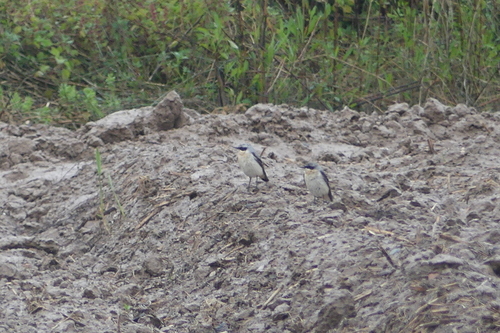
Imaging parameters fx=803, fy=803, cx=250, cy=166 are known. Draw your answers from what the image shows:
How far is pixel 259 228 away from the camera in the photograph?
15.2 ft

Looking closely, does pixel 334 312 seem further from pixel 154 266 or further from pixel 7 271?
pixel 7 271

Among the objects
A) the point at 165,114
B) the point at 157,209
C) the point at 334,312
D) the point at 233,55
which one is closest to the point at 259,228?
the point at 157,209

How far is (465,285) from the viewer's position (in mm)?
3449

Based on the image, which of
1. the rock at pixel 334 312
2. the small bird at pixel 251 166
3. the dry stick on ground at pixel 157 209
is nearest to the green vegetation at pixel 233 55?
the dry stick on ground at pixel 157 209

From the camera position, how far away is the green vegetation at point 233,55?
873cm

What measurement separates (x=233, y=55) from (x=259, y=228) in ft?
16.1

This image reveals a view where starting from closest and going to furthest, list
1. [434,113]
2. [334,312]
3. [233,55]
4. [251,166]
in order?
[334,312]
[251,166]
[434,113]
[233,55]

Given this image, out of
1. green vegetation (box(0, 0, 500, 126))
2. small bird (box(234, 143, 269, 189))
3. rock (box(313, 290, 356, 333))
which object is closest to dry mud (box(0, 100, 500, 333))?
rock (box(313, 290, 356, 333))

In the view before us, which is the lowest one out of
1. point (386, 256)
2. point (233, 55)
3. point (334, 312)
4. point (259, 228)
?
point (233, 55)

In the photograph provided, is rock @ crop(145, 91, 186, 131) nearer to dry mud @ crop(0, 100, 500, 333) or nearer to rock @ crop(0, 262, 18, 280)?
dry mud @ crop(0, 100, 500, 333)

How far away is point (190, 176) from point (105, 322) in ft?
5.82

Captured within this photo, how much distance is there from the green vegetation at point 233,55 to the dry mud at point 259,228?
1504 millimetres

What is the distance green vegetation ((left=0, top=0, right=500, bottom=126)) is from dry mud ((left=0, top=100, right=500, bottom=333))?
150 centimetres

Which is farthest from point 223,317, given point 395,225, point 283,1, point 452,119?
point 283,1
